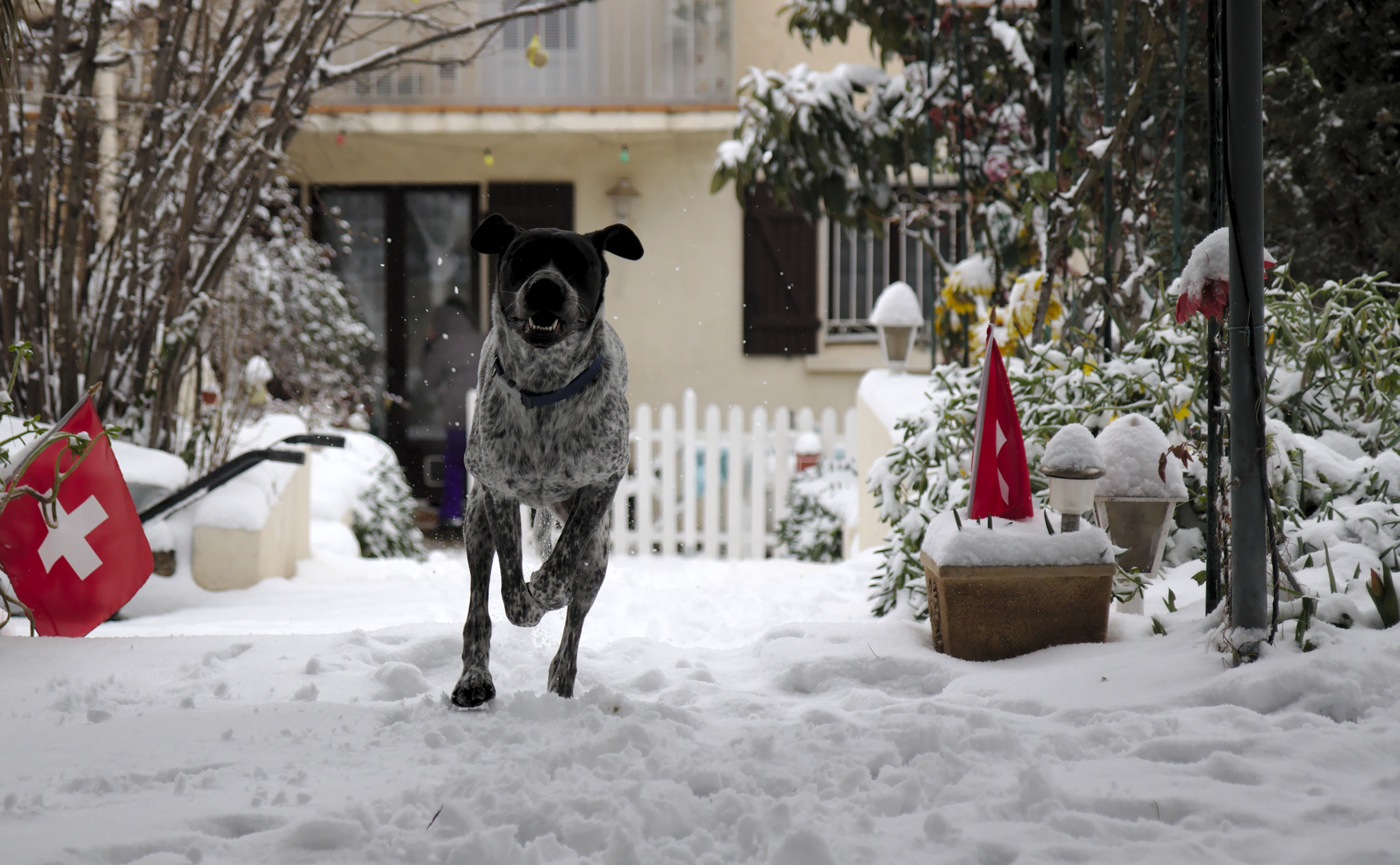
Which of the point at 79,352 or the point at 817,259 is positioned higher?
the point at 817,259

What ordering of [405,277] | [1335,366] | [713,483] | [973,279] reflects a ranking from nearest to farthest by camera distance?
1. [1335,366]
2. [973,279]
3. [713,483]
4. [405,277]

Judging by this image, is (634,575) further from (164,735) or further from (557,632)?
(164,735)

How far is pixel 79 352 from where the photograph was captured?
4.19 metres

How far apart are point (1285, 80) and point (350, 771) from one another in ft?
15.0

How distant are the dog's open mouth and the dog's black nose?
12 millimetres

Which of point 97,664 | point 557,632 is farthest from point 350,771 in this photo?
point 557,632

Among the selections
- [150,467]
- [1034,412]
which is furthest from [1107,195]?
[150,467]

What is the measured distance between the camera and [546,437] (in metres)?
2.18

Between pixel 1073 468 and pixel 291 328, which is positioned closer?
pixel 1073 468

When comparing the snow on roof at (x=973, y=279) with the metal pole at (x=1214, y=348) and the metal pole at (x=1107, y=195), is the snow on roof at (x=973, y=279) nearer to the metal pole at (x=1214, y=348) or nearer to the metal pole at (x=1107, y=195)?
the metal pole at (x=1107, y=195)

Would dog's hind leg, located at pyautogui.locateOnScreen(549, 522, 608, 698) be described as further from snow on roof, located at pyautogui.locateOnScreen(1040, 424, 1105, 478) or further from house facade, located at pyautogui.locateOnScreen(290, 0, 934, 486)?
house facade, located at pyautogui.locateOnScreen(290, 0, 934, 486)

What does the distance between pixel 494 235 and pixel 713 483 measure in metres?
4.79

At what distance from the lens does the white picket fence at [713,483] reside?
688 cm

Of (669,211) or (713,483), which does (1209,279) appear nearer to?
(713,483)
